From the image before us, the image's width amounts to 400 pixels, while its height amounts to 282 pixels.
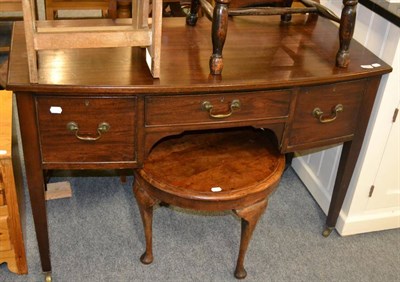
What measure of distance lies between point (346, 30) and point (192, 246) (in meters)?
1.02

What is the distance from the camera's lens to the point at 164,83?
1547 mm

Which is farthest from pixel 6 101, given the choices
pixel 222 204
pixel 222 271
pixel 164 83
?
pixel 222 271

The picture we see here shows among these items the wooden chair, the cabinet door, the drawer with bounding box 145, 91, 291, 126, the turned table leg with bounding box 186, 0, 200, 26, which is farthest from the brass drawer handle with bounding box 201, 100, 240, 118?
the cabinet door

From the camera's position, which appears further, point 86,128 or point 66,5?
point 66,5

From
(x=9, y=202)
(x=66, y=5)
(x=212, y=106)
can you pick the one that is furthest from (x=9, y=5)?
(x=212, y=106)

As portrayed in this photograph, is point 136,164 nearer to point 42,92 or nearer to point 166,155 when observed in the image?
point 166,155

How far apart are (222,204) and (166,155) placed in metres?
0.29

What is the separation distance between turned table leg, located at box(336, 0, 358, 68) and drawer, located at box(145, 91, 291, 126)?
218mm

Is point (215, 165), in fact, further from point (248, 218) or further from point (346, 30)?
point (346, 30)

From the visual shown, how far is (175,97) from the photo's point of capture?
1583mm

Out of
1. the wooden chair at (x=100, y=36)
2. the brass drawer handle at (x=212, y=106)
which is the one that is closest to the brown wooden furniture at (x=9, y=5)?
the wooden chair at (x=100, y=36)

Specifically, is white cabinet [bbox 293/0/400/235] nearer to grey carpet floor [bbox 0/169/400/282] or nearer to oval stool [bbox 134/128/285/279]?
grey carpet floor [bbox 0/169/400/282]

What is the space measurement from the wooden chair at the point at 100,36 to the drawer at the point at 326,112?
19.9 inches

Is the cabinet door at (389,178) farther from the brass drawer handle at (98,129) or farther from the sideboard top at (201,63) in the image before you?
the brass drawer handle at (98,129)
